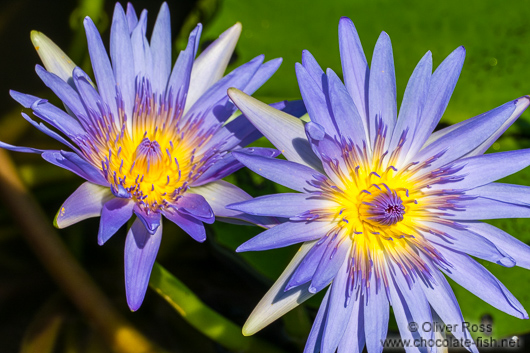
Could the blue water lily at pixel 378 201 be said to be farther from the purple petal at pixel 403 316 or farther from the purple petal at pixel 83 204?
the purple petal at pixel 83 204

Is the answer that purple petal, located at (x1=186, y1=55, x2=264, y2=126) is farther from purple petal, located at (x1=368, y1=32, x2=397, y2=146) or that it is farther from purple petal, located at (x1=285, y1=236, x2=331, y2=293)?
purple petal, located at (x1=285, y1=236, x2=331, y2=293)

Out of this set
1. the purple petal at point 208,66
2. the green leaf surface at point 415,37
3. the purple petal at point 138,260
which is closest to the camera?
the purple petal at point 138,260

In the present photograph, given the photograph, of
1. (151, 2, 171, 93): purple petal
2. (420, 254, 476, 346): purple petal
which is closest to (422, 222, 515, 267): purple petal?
(420, 254, 476, 346): purple petal

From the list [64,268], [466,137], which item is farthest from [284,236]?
[64,268]

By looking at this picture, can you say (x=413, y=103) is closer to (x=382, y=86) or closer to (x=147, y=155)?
(x=382, y=86)

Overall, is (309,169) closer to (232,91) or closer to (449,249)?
(232,91)

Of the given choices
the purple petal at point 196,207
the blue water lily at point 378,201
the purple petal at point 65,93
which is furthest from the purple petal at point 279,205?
the purple petal at point 65,93
